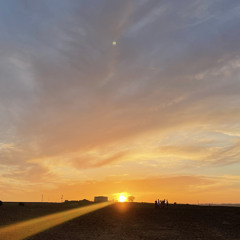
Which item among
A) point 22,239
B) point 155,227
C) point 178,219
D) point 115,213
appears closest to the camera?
point 22,239

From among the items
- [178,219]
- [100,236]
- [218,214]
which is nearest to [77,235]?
[100,236]

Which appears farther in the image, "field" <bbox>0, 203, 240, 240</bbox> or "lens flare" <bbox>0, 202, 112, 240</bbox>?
"field" <bbox>0, 203, 240, 240</bbox>

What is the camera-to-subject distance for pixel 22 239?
1633 inches

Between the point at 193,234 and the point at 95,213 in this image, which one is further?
the point at 95,213

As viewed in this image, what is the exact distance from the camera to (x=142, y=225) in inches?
2126

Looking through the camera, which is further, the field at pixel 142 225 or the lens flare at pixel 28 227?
the field at pixel 142 225

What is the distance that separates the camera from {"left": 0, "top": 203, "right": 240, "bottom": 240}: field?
46562 millimetres

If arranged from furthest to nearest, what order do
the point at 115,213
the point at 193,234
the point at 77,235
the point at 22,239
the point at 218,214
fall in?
the point at 218,214 < the point at 115,213 < the point at 193,234 < the point at 77,235 < the point at 22,239

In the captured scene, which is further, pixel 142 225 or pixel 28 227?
pixel 142 225

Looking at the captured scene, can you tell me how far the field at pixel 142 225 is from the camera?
46.6 m

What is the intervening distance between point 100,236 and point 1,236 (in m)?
13.5

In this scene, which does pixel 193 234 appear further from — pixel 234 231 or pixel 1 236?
pixel 1 236

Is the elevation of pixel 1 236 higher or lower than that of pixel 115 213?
lower

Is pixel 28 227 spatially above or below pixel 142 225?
below
